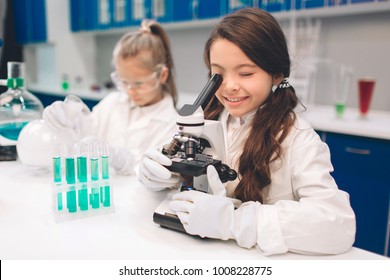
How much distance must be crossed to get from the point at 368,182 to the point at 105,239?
4.86 ft

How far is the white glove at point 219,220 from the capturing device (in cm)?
71

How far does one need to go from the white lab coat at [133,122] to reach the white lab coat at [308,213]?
75 centimetres

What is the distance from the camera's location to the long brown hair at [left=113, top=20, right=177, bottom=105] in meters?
1.52

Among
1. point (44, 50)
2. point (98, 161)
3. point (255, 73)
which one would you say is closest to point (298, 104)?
point (255, 73)

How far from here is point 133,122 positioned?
1661 mm

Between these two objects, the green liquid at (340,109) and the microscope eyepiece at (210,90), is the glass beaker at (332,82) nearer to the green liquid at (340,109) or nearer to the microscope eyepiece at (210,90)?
the green liquid at (340,109)

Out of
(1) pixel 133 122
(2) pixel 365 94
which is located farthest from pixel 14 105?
(2) pixel 365 94

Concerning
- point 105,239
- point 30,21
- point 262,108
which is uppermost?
point 30,21

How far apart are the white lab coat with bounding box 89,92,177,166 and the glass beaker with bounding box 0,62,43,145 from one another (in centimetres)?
34

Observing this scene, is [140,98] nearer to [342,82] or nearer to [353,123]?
[353,123]

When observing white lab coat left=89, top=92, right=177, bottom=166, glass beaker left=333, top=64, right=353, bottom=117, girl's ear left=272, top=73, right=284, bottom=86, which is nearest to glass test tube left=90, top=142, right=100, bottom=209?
girl's ear left=272, top=73, right=284, bottom=86

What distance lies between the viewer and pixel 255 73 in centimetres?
91

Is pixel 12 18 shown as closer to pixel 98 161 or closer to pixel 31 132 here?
pixel 31 132

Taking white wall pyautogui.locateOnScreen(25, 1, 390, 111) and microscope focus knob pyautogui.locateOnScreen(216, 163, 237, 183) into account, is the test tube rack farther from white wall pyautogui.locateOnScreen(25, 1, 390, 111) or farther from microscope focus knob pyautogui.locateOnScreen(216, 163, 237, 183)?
white wall pyautogui.locateOnScreen(25, 1, 390, 111)
